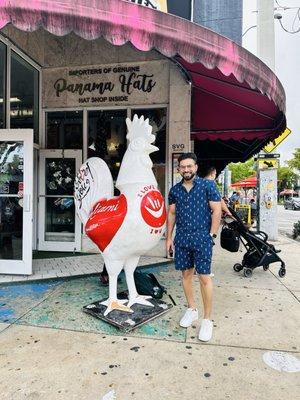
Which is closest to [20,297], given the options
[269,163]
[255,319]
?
[255,319]

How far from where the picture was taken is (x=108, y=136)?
280 inches

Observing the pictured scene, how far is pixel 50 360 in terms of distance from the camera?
2836 millimetres

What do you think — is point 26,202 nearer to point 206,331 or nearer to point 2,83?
point 2,83

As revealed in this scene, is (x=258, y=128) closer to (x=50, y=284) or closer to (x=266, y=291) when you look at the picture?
(x=266, y=291)

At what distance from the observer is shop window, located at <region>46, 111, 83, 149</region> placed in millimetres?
7223

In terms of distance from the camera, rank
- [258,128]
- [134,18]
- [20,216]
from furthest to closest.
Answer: [258,128]
[20,216]
[134,18]

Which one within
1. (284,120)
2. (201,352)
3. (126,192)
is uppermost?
(284,120)

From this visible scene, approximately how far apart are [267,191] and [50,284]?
746 cm

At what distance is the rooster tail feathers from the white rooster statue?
0.01m

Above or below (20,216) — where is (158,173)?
above

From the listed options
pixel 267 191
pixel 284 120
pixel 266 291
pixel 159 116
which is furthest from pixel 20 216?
pixel 267 191

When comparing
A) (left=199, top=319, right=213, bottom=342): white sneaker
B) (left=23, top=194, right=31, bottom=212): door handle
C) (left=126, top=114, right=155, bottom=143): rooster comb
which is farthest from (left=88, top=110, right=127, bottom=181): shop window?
(left=199, top=319, right=213, bottom=342): white sneaker

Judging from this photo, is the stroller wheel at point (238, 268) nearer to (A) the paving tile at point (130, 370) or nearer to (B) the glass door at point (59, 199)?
(A) the paving tile at point (130, 370)

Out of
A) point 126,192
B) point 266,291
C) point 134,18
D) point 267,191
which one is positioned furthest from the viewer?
point 267,191
